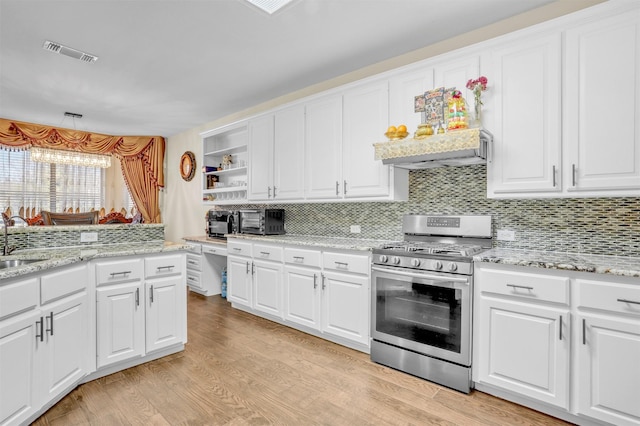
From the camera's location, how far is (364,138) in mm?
3098

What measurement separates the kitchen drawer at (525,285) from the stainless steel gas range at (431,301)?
0.10 meters

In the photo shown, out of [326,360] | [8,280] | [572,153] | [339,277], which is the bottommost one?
[326,360]

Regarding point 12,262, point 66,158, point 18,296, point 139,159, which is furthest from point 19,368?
point 139,159

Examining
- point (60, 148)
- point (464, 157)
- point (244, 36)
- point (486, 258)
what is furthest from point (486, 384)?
point (60, 148)

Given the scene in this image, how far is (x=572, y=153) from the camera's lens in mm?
2127

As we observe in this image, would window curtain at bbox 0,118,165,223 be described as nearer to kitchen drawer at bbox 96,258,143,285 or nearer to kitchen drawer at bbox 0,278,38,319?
kitchen drawer at bbox 96,258,143,285

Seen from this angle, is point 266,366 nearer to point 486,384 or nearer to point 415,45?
point 486,384

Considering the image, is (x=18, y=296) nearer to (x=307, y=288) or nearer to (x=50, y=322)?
(x=50, y=322)

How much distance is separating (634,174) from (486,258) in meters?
0.93

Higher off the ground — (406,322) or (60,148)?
(60,148)

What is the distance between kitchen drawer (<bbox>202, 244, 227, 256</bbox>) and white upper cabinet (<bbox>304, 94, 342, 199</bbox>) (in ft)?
4.82

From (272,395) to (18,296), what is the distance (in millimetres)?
1551

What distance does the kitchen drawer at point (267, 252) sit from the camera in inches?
138

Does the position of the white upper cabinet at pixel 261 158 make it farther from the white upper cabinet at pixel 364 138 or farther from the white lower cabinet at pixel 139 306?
the white lower cabinet at pixel 139 306
